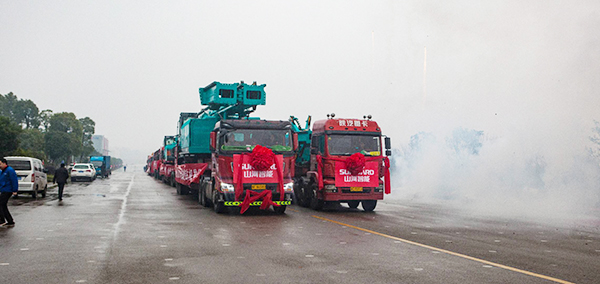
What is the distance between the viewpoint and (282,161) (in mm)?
17406

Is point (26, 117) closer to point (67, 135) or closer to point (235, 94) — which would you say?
point (67, 135)

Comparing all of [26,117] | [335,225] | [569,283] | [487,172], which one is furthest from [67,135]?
[569,283]

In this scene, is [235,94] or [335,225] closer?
[335,225]

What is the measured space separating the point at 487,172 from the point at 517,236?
841 inches

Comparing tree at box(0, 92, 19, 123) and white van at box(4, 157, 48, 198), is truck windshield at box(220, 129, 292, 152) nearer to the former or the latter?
white van at box(4, 157, 48, 198)

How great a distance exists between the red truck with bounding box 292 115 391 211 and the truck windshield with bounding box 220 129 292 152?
1624 millimetres

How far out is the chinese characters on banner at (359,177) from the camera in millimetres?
18359

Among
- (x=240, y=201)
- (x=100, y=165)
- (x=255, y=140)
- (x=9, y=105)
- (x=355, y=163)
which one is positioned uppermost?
(x=9, y=105)

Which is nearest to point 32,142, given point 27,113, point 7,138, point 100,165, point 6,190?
point 27,113

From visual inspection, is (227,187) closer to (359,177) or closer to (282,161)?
(282,161)

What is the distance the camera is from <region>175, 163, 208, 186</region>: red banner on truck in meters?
21.3

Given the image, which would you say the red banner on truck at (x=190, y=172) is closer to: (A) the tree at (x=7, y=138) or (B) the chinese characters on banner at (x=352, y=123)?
(B) the chinese characters on banner at (x=352, y=123)

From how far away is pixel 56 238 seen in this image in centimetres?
1127

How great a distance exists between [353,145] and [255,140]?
3614mm
